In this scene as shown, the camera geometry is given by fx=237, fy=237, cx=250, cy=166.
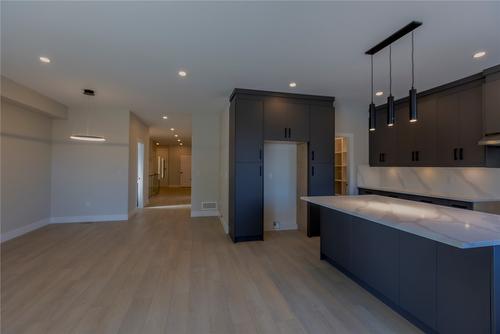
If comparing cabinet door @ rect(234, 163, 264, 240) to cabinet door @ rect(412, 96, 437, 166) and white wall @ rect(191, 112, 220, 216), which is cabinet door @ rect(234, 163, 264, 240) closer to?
white wall @ rect(191, 112, 220, 216)

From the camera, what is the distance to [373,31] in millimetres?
2439

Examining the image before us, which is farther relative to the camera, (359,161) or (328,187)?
(359,161)

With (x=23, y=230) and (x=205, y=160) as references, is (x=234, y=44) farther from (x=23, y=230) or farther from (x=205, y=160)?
(x=23, y=230)

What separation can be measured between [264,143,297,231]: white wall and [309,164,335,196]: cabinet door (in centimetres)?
52

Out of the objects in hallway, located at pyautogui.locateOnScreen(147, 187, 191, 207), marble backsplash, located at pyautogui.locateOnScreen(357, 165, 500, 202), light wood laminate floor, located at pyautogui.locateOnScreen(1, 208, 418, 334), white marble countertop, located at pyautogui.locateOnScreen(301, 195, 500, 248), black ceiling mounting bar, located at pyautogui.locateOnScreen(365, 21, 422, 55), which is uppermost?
black ceiling mounting bar, located at pyautogui.locateOnScreen(365, 21, 422, 55)

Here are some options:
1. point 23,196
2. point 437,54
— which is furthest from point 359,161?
point 23,196

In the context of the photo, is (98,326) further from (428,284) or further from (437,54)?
(437,54)

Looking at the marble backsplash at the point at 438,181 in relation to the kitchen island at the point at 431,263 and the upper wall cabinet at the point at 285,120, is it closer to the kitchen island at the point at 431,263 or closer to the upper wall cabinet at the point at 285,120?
the upper wall cabinet at the point at 285,120

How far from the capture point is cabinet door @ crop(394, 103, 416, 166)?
466 cm

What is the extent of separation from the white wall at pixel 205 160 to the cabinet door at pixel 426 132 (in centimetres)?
458

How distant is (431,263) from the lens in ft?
6.09

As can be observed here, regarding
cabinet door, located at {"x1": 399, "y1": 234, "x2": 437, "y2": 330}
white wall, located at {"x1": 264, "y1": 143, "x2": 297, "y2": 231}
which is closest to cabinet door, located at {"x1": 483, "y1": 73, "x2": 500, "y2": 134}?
cabinet door, located at {"x1": 399, "y1": 234, "x2": 437, "y2": 330}

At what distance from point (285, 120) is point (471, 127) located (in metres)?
2.93

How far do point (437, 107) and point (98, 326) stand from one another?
18.5 feet
